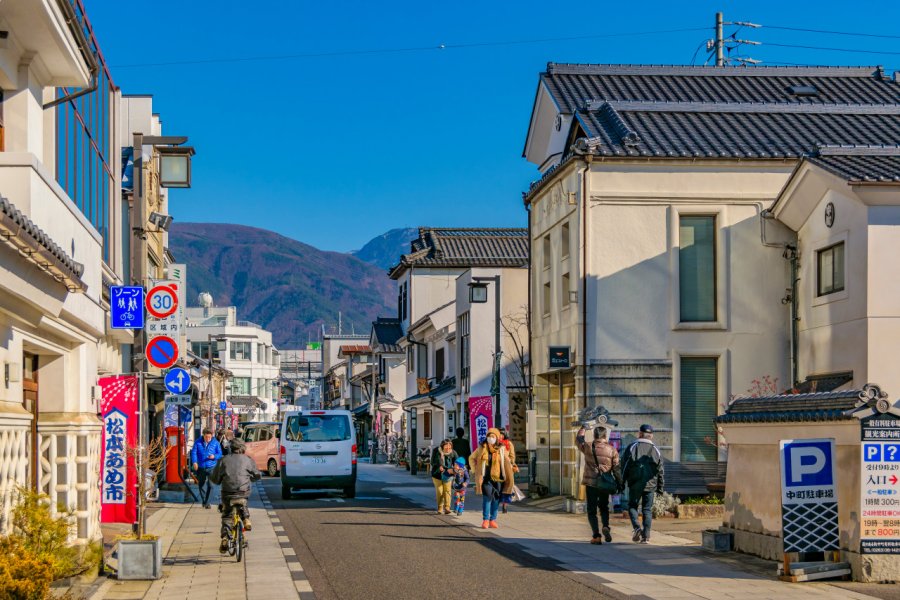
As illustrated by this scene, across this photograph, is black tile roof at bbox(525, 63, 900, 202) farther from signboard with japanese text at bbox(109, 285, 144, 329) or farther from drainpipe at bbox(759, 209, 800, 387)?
signboard with japanese text at bbox(109, 285, 144, 329)

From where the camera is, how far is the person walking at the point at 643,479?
18.2 m

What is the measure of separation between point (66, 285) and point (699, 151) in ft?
53.6

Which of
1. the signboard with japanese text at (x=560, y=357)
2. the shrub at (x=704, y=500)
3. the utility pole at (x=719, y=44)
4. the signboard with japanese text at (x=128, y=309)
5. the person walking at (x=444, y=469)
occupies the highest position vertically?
the utility pole at (x=719, y=44)

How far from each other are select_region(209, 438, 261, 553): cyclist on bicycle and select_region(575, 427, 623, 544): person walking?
5.16 metres

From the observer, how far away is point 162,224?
24484 mm

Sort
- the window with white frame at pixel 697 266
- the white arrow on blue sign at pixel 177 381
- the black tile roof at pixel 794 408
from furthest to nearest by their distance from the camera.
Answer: the window with white frame at pixel 697 266
the white arrow on blue sign at pixel 177 381
the black tile roof at pixel 794 408

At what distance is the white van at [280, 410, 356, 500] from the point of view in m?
30.0

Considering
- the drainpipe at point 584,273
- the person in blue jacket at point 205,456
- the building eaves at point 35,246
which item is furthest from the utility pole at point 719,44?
the building eaves at point 35,246

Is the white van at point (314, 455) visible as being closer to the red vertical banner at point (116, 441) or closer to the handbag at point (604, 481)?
the red vertical banner at point (116, 441)

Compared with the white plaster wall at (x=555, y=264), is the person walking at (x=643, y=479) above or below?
below

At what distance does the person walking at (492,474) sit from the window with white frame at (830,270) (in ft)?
22.5

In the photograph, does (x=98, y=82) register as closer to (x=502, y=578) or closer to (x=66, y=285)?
(x=66, y=285)

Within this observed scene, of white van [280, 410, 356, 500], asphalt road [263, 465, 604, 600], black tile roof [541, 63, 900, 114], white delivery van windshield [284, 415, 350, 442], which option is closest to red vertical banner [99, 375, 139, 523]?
asphalt road [263, 465, 604, 600]

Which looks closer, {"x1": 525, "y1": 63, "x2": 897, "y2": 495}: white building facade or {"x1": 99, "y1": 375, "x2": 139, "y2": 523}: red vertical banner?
{"x1": 99, "y1": 375, "x2": 139, "y2": 523}: red vertical banner
